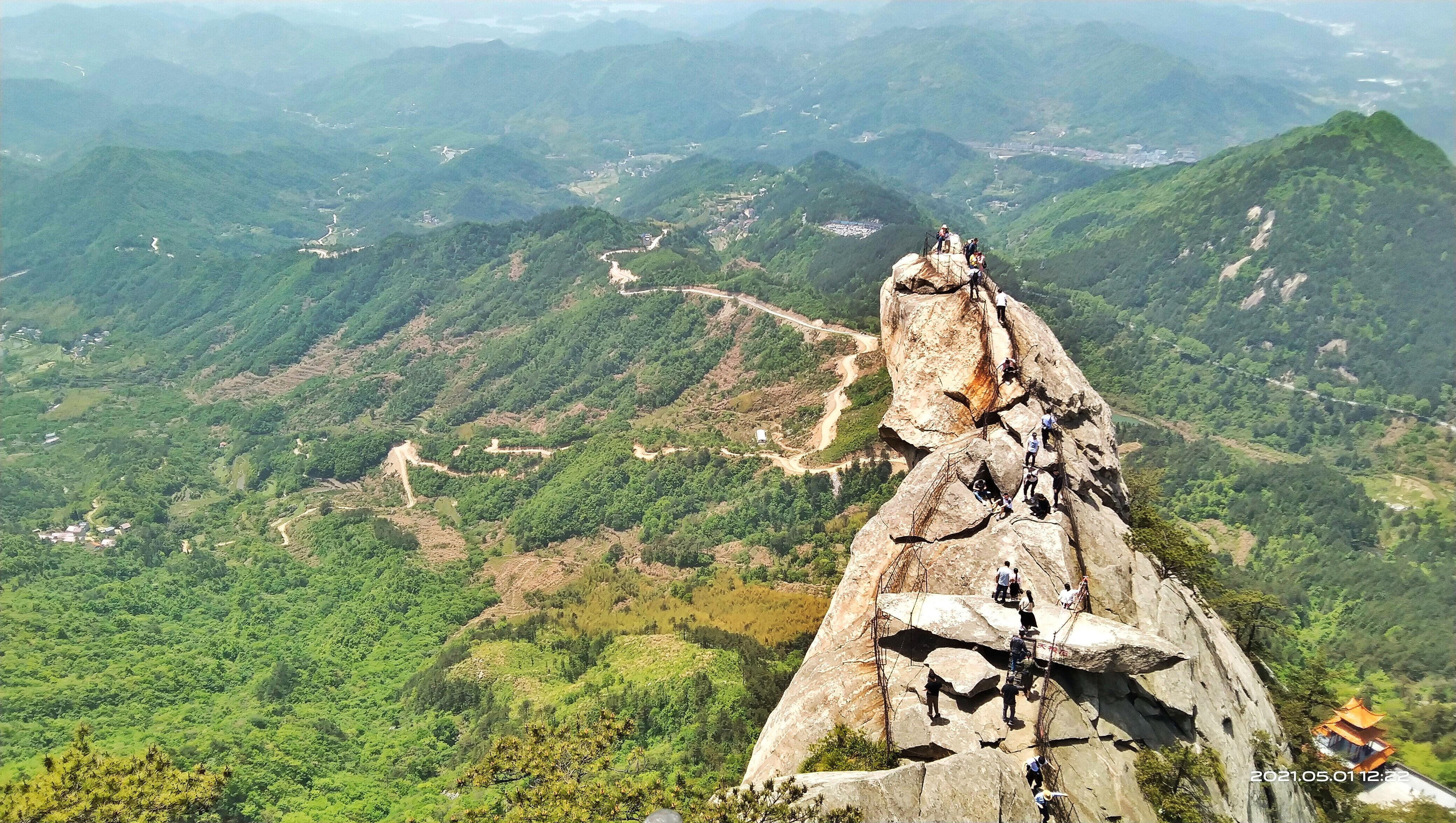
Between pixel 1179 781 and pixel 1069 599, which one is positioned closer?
pixel 1179 781

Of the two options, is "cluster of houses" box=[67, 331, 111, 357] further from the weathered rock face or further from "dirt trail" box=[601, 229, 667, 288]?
the weathered rock face

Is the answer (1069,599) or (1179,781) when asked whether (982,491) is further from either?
(1179,781)

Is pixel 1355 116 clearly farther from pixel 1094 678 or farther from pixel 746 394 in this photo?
pixel 1094 678

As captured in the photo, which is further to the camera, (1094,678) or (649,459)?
(649,459)

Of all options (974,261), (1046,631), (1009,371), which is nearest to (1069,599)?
(1046,631)

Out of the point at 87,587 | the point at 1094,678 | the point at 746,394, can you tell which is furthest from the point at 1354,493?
the point at 87,587
